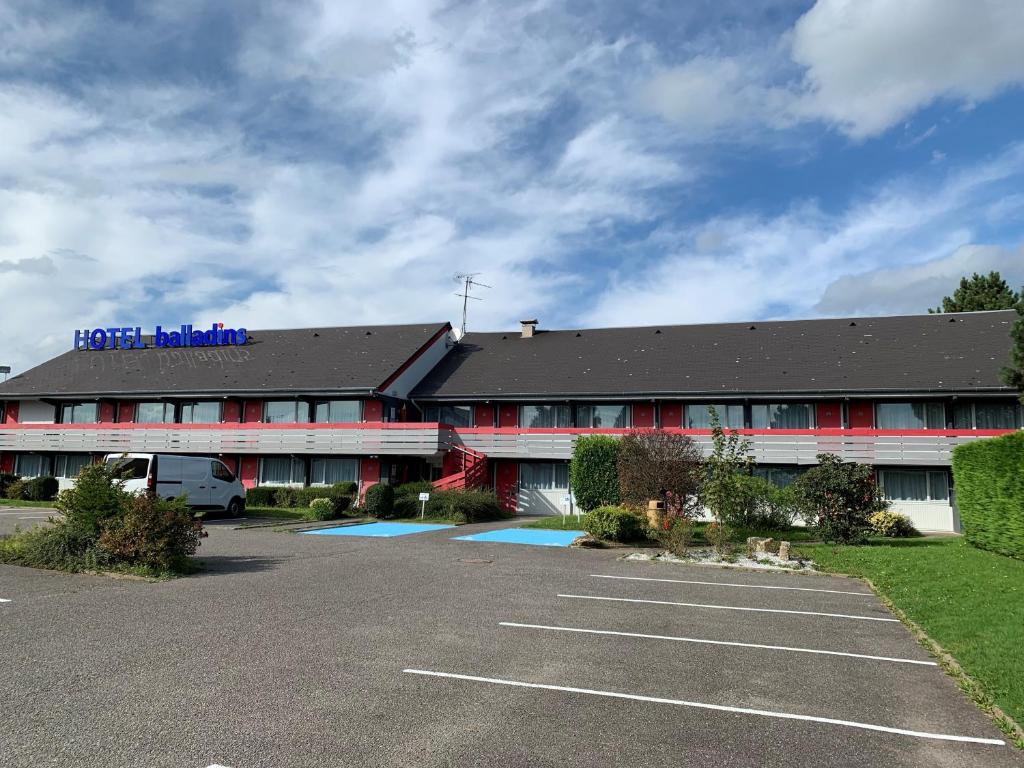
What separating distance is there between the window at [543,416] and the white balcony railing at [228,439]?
13.3 feet

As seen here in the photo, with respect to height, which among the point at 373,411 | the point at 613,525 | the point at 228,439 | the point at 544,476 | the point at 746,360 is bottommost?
the point at 613,525

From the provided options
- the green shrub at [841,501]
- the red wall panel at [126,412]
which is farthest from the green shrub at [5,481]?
the green shrub at [841,501]

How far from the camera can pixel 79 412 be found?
1480 inches

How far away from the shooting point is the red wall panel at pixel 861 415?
28.5m

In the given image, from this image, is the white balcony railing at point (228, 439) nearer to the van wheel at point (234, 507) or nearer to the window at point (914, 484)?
the van wheel at point (234, 507)

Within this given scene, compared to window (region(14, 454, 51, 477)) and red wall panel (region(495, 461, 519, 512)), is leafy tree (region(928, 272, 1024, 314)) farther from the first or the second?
window (region(14, 454, 51, 477))

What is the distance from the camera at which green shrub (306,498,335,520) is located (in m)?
25.8

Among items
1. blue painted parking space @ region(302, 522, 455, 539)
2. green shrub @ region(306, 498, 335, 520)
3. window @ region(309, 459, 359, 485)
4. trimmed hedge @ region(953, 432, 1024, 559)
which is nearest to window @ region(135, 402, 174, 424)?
window @ region(309, 459, 359, 485)

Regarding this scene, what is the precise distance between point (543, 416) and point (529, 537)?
12.5m

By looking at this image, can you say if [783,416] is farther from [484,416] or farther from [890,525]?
[484,416]

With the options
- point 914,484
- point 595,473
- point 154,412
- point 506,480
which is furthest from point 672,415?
point 154,412

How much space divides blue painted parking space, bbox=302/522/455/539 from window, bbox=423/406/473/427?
9363mm

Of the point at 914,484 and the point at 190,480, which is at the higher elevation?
the point at 190,480

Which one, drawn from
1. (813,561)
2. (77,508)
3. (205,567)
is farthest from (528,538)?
(77,508)
